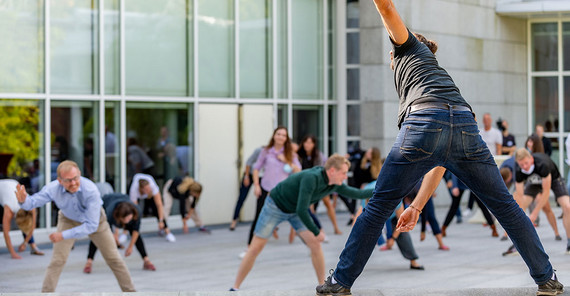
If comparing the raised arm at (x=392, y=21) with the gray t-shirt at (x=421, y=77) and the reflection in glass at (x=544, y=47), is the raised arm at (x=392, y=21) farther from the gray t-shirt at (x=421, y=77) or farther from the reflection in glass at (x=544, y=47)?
the reflection in glass at (x=544, y=47)

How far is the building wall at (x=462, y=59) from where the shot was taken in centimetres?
1845

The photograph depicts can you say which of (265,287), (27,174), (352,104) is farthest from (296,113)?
(265,287)

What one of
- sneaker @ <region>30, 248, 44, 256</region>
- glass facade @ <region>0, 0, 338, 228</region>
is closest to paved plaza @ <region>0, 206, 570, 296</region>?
sneaker @ <region>30, 248, 44, 256</region>

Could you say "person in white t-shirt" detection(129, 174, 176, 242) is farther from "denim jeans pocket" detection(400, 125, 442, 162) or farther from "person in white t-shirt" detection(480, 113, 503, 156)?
"denim jeans pocket" detection(400, 125, 442, 162)

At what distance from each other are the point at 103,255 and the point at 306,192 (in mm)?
2031

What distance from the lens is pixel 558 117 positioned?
21.2m

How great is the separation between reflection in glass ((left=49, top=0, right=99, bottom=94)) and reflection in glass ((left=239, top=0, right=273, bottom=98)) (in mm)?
3087

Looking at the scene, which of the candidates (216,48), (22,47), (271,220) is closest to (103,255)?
(271,220)

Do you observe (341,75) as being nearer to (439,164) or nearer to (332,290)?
(332,290)

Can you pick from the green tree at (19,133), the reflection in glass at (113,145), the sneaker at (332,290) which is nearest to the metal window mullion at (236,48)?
the reflection in glass at (113,145)

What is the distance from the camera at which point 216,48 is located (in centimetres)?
1644

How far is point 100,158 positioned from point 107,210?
4.04 metres

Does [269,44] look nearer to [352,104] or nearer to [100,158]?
[352,104]

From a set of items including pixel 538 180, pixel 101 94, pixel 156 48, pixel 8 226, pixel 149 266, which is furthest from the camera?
pixel 156 48
